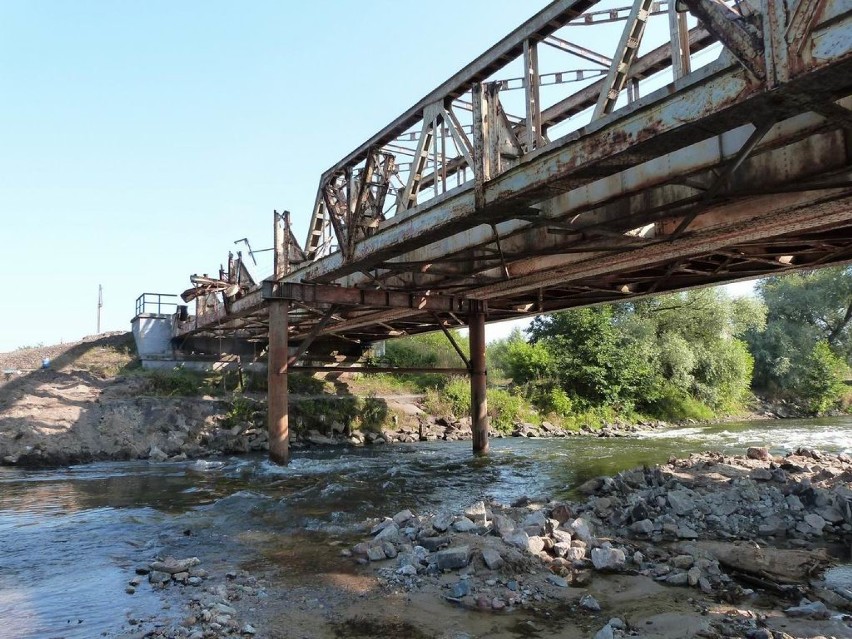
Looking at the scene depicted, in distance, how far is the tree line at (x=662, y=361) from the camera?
99.7ft

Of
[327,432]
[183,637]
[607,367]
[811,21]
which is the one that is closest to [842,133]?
[811,21]

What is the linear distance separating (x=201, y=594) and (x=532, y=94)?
21.0ft

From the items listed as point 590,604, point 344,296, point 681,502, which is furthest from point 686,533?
point 344,296

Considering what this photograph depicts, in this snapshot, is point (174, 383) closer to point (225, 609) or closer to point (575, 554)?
point (225, 609)

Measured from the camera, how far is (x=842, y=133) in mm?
6219

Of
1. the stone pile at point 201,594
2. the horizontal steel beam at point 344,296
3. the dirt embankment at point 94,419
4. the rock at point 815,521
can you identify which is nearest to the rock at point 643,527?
the rock at point 815,521

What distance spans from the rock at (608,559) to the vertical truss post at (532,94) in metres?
4.57

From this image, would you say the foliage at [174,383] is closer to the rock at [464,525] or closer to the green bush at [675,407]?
the rock at [464,525]

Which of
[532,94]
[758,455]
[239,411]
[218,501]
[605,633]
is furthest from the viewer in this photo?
[239,411]

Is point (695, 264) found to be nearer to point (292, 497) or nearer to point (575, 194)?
point (575, 194)

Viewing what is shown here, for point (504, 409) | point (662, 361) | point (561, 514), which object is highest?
point (662, 361)

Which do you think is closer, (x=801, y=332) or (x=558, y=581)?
(x=558, y=581)

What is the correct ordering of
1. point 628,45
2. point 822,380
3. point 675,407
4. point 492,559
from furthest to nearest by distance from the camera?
point 822,380, point 675,407, point 492,559, point 628,45

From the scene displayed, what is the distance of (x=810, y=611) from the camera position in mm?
5027
